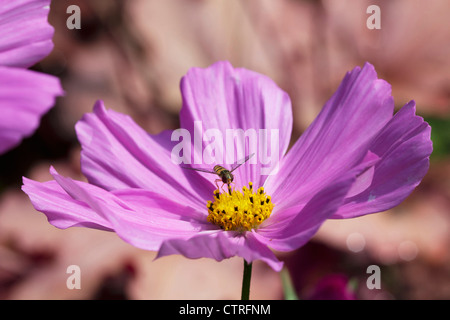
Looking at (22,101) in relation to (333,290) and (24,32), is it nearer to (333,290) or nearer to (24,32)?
(24,32)

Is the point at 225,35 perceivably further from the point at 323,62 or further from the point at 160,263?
the point at 160,263

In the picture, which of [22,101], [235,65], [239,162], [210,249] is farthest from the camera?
[235,65]

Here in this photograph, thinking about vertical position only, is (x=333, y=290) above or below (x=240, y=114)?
below

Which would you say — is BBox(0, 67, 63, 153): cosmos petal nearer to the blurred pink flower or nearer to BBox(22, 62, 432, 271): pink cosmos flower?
BBox(22, 62, 432, 271): pink cosmos flower

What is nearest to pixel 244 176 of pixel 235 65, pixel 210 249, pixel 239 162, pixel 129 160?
pixel 239 162

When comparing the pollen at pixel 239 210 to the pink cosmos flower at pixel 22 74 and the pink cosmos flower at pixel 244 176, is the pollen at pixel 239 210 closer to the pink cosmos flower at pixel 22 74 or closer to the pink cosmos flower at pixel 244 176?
the pink cosmos flower at pixel 244 176

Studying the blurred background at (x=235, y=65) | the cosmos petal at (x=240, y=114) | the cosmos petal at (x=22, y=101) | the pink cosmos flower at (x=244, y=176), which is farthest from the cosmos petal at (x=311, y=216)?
the blurred background at (x=235, y=65)

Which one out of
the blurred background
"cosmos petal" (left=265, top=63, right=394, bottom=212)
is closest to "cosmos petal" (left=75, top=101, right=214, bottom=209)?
"cosmos petal" (left=265, top=63, right=394, bottom=212)
